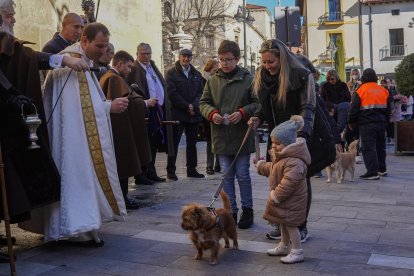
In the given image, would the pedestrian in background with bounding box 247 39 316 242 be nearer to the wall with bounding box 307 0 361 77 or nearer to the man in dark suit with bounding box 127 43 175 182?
the man in dark suit with bounding box 127 43 175 182

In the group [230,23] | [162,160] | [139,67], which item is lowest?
[162,160]

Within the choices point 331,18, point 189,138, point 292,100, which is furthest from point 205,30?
point 292,100

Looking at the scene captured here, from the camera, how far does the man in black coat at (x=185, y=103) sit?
9.39 metres

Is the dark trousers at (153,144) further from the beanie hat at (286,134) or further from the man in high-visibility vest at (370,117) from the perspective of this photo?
→ the beanie hat at (286,134)

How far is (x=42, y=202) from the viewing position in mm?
4668

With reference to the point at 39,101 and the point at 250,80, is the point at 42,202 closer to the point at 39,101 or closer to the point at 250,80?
the point at 39,101

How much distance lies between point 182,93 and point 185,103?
272mm

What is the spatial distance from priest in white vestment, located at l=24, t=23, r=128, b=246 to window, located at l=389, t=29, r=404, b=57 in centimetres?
4931

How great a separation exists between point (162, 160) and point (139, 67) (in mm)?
4215

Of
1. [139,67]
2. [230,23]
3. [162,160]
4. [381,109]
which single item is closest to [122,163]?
[139,67]

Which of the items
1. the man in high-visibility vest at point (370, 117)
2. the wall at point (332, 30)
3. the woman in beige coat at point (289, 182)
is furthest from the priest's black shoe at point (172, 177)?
the wall at point (332, 30)

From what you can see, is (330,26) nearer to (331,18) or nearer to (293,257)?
(331,18)

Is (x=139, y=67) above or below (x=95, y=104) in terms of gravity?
above

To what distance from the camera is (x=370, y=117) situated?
391 inches
